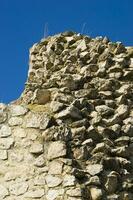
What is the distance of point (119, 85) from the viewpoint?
10664 millimetres

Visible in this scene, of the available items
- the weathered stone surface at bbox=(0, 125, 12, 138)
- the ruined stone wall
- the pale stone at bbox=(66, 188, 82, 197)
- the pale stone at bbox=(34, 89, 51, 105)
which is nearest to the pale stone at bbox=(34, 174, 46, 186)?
the ruined stone wall

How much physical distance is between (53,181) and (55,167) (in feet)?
0.78

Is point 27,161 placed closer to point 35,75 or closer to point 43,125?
point 43,125

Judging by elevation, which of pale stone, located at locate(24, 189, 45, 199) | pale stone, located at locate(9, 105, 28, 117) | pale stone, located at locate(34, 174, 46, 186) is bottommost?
pale stone, located at locate(24, 189, 45, 199)

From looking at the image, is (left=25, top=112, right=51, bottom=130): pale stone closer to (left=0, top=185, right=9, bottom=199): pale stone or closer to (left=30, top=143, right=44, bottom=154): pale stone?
(left=30, top=143, right=44, bottom=154): pale stone

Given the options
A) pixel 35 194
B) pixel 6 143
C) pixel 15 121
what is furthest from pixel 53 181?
pixel 15 121

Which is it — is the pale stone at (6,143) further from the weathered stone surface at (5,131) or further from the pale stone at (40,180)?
the pale stone at (40,180)

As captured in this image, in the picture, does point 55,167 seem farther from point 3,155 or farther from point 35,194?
point 3,155

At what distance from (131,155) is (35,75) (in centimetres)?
281

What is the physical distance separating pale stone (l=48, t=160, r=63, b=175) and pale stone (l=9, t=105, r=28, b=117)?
1234mm

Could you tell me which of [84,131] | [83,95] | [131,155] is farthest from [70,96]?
[131,155]

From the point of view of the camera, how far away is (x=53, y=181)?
8.82m

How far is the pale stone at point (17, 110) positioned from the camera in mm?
9820

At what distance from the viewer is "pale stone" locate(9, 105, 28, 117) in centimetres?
982
